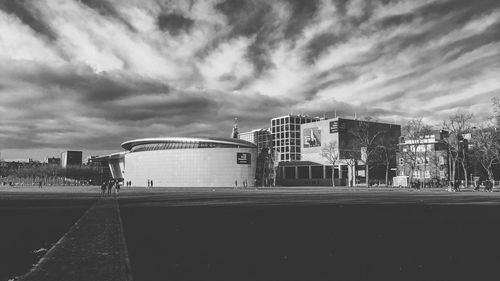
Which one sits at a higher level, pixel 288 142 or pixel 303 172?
pixel 288 142

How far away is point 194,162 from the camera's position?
374ft

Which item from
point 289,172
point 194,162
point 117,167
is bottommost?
point 289,172

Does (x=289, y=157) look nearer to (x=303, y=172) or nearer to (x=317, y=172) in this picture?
(x=303, y=172)

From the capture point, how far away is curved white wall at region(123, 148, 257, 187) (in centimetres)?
11081

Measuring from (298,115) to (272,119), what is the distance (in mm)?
11907

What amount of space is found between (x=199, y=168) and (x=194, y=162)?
7.38 ft

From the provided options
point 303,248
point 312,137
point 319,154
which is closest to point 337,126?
point 319,154

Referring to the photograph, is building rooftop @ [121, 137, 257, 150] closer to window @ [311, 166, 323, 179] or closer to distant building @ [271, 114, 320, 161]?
window @ [311, 166, 323, 179]

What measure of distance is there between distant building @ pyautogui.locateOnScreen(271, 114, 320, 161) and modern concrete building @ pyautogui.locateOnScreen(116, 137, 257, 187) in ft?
201

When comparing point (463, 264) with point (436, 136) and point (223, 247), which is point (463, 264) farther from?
point (436, 136)

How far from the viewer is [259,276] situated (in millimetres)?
7414

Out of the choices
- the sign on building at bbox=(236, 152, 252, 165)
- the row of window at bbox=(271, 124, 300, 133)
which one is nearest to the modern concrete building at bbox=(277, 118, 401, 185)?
the sign on building at bbox=(236, 152, 252, 165)

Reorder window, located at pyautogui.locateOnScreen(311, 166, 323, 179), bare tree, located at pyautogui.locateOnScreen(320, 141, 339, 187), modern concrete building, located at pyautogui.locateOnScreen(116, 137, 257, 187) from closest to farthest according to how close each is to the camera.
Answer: bare tree, located at pyautogui.locateOnScreen(320, 141, 339, 187)
modern concrete building, located at pyautogui.locateOnScreen(116, 137, 257, 187)
window, located at pyautogui.locateOnScreen(311, 166, 323, 179)

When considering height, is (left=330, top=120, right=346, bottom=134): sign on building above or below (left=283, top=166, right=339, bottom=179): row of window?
above
